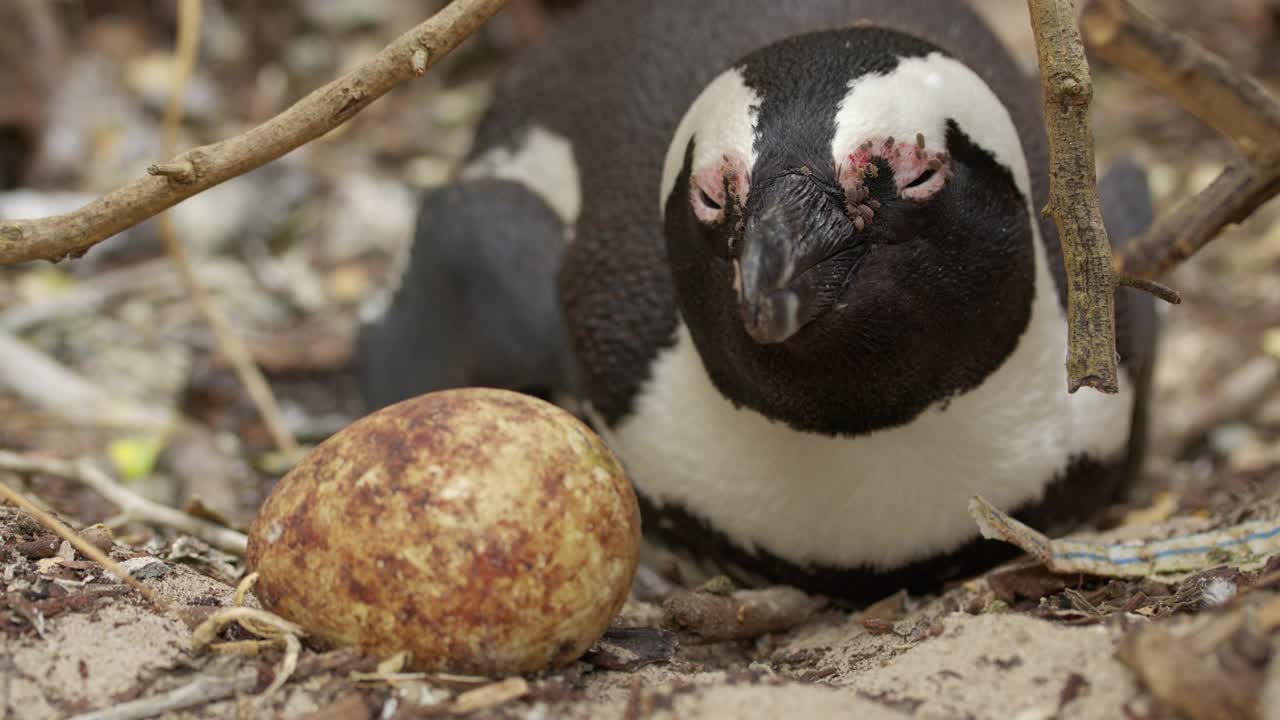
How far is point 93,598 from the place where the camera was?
2016 mm

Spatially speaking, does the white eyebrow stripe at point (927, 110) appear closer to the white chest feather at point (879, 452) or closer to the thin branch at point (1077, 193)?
the white chest feather at point (879, 452)

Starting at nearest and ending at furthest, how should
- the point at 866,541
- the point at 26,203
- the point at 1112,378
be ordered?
the point at 1112,378
the point at 866,541
the point at 26,203

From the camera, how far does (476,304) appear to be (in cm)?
354

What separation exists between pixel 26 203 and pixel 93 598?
3.43m

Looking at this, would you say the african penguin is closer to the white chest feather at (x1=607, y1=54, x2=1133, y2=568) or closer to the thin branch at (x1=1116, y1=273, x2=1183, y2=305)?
the white chest feather at (x1=607, y1=54, x2=1133, y2=568)

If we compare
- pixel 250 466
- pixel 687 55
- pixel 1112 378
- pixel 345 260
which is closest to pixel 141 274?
pixel 345 260

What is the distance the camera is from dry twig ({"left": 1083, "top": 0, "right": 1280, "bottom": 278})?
1755mm

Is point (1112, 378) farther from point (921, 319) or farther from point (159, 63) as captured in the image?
point (159, 63)

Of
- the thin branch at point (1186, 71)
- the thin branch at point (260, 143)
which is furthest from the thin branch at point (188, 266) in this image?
the thin branch at point (1186, 71)

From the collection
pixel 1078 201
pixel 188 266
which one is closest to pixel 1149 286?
pixel 1078 201

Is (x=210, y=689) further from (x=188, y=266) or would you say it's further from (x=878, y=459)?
(x=188, y=266)

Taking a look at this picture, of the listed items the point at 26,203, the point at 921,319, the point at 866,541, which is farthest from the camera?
the point at 26,203

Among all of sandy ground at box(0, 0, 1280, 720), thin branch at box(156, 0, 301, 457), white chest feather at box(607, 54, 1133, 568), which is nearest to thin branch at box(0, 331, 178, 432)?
sandy ground at box(0, 0, 1280, 720)

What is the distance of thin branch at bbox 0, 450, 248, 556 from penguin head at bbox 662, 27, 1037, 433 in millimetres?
988
